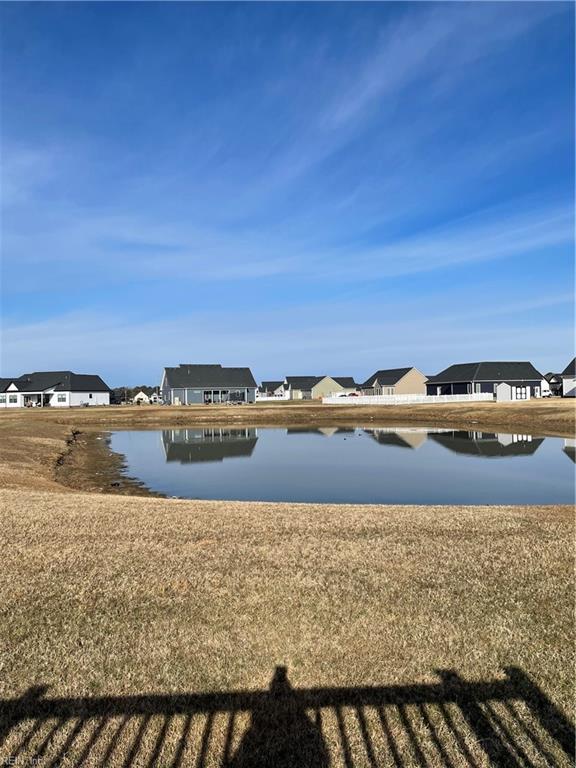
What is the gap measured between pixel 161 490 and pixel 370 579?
45.9 feet

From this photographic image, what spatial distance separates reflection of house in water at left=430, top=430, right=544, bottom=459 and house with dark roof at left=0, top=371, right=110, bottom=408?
6484 centimetres

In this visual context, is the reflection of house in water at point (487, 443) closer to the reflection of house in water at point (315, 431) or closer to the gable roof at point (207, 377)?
the reflection of house in water at point (315, 431)

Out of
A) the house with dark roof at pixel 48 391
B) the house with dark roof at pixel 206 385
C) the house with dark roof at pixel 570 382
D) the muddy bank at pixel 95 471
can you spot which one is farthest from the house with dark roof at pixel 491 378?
the house with dark roof at pixel 48 391

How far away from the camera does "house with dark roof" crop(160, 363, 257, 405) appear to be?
8744cm

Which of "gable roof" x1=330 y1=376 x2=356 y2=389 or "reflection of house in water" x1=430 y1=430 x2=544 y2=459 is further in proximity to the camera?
"gable roof" x1=330 y1=376 x2=356 y2=389

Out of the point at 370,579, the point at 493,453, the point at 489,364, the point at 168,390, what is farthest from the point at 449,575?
the point at 168,390

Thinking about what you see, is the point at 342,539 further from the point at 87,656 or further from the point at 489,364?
the point at 489,364

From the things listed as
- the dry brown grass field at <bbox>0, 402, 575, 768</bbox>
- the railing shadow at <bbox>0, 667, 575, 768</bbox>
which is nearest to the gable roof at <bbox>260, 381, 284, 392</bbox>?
the dry brown grass field at <bbox>0, 402, 575, 768</bbox>

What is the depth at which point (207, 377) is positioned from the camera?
8906 cm

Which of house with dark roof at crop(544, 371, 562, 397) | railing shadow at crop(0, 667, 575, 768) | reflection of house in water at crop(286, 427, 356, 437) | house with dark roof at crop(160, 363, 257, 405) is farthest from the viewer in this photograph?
house with dark roof at crop(544, 371, 562, 397)

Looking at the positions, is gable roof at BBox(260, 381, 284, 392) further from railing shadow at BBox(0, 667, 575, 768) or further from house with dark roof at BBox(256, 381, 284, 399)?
railing shadow at BBox(0, 667, 575, 768)

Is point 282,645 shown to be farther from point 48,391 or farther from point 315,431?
point 48,391

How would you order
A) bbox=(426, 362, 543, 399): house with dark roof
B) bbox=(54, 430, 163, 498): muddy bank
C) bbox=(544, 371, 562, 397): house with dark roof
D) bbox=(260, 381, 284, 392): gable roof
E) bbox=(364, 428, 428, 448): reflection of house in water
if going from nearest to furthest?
bbox=(54, 430, 163, 498): muddy bank → bbox=(364, 428, 428, 448): reflection of house in water → bbox=(426, 362, 543, 399): house with dark roof → bbox=(544, 371, 562, 397): house with dark roof → bbox=(260, 381, 284, 392): gable roof

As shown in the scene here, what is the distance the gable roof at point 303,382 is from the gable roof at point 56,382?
47.8m
